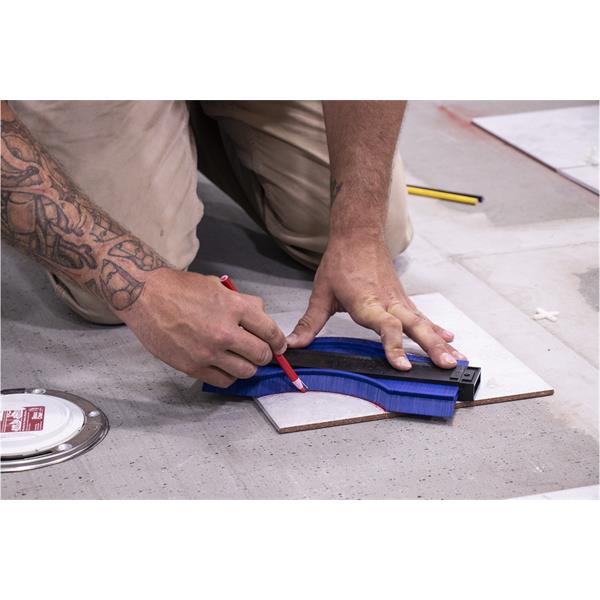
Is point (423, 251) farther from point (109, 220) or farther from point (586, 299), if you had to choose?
point (109, 220)

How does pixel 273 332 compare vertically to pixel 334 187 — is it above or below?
below

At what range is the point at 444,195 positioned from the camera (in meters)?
3.19

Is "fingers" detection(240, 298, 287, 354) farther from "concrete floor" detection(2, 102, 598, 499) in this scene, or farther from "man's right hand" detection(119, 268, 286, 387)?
"concrete floor" detection(2, 102, 598, 499)

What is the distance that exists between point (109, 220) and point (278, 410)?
52cm

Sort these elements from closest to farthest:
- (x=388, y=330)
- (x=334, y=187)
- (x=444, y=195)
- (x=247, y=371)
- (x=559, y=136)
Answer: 1. (x=247, y=371)
2. (x=388, y=330)
3. (x=334, y=187)
4. (x=444, y=195)
5. (x=559, y=136)

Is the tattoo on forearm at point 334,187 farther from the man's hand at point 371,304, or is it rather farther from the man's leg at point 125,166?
the man's leg at point 125,166

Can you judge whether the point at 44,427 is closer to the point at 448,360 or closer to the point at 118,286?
the point at 118,286

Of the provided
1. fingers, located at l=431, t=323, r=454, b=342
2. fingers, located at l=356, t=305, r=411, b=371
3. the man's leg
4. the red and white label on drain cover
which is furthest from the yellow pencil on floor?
the red and white label on drain cover

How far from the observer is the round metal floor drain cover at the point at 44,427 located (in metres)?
1.83

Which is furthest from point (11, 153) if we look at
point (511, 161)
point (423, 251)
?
point (511, 161)

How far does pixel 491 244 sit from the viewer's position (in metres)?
2.84

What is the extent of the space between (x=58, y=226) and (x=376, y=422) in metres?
0.74

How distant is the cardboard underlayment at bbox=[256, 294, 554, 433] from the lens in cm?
195

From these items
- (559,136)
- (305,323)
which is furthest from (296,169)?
(559,136)
